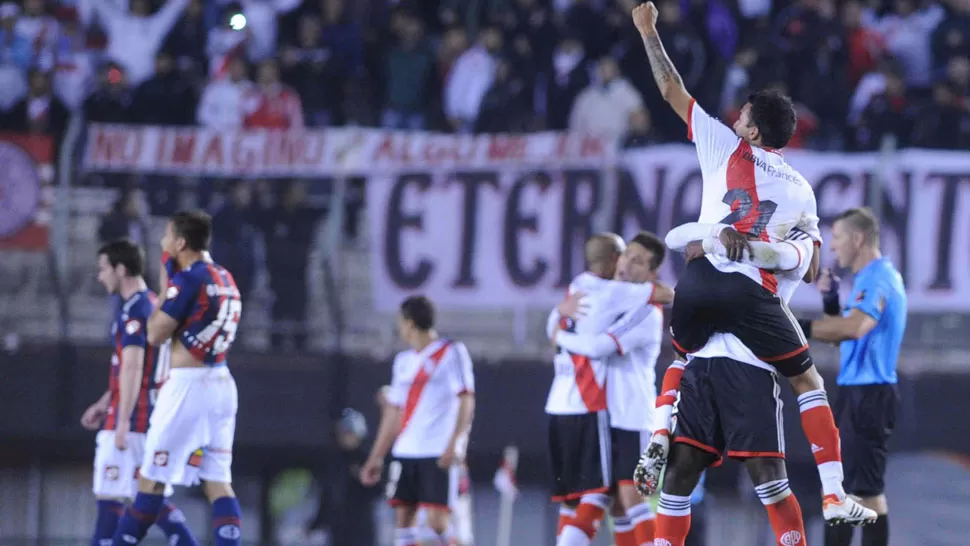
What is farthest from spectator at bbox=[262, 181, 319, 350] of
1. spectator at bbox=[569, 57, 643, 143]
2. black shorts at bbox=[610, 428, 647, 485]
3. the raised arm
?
the raised arm

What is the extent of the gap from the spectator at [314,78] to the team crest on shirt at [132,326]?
5.94 m

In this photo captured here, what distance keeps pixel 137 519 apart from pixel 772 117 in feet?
14.1

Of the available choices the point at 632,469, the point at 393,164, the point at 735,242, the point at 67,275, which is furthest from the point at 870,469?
the point at 67,275

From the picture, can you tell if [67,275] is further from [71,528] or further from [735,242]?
[735,242]

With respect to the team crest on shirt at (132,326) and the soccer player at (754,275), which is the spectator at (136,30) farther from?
the soccer player at (754,275)

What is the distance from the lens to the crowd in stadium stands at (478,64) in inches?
556

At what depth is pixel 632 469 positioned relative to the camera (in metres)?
8.05

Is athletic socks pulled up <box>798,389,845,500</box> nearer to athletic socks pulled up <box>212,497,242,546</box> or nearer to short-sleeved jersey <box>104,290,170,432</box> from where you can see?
athletic socks pulled up <box>212,497,242,546</box>

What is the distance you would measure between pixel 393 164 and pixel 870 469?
590 centimetres

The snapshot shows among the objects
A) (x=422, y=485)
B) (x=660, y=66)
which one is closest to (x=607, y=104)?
(x=422, y=485)

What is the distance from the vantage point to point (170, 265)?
27.4 feet

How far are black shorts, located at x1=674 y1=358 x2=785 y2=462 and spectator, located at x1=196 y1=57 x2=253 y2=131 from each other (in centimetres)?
862

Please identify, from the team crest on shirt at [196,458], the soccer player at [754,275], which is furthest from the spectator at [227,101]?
the soccer player at [754,275]

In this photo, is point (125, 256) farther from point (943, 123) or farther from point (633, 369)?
point (943, 123)
